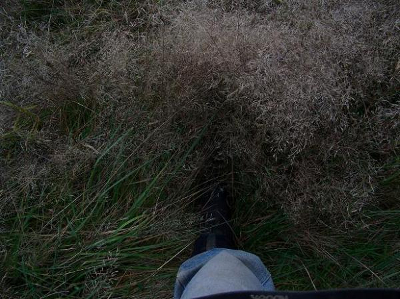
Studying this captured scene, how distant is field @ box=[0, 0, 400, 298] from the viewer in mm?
1322

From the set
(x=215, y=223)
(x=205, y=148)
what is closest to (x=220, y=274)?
(x=215, y=223)

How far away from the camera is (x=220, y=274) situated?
1.14m

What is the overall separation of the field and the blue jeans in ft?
0.36

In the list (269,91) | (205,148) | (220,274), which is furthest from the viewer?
(205,148)

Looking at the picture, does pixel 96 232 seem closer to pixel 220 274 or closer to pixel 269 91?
pixel 220 274

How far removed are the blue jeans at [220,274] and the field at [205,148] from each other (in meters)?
0.11

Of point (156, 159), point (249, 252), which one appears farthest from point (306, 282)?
point (156, 159)

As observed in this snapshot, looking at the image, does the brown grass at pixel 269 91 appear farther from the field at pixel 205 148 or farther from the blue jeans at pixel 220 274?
the blue jeans at pixel 220 274

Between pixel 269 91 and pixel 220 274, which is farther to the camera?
pixel 269 91

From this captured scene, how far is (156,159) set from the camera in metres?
1.43

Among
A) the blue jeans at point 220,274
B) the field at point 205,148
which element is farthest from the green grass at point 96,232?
the blue jeans at point 220,274

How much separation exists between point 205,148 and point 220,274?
43 centimetres

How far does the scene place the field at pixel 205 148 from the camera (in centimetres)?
132

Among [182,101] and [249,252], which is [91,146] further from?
[249,252]
